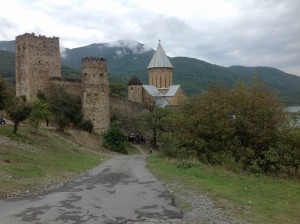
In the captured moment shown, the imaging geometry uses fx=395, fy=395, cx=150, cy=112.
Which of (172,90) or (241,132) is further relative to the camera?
(172,90)

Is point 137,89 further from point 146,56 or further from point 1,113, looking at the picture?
point 146,56

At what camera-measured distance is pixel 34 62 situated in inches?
1508

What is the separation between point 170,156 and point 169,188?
494 inches

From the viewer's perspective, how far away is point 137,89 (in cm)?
5562

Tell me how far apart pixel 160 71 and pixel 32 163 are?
154ft

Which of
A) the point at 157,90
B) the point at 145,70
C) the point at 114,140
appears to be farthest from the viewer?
the point at 145,70

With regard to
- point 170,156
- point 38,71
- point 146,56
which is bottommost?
point 170,156

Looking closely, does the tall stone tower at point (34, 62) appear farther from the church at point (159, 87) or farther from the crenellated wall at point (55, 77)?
the church at point (159, 87)

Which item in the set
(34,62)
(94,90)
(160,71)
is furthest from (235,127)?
(160,71)

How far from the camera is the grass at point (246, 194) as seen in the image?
8727 mm

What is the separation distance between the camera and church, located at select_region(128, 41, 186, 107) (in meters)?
55.5

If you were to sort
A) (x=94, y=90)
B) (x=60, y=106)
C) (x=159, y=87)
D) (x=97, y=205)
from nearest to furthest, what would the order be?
1. (x=97, y=205)
2. (x=60, y=106)
3. (x=94, y=90)
4. (x=159, y=87)

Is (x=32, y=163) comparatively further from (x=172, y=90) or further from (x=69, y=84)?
(x=172, y=90)

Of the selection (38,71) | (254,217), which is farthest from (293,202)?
(38,71)
